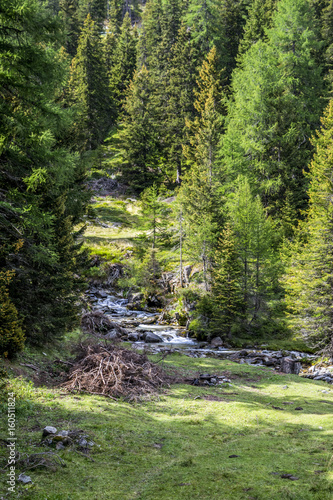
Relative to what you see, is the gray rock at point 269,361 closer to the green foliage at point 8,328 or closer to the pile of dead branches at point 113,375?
the pile of dead branches at point 113,375

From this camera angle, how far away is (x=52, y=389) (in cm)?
925

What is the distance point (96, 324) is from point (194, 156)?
28.4 metres

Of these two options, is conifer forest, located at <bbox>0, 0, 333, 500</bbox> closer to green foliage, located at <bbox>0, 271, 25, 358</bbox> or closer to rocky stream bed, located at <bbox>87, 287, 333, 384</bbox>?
green foliage, located at <bbox>0, 271, 25, 358</bbox>

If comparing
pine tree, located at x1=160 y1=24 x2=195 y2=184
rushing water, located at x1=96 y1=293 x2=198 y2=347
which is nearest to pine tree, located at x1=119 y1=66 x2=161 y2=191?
pine tree, located at x1=160 y1=24 x2=195 y2=184

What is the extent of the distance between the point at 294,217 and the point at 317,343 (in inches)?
601

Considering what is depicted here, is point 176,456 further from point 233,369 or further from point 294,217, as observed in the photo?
point 294,217

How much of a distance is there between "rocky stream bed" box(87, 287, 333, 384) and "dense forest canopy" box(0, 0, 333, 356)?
179cm

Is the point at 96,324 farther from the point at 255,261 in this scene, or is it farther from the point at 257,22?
the point at 257,22

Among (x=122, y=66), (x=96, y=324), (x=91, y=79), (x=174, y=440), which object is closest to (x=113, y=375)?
(x=174, y=440)

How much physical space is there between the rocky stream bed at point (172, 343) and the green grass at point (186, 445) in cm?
545

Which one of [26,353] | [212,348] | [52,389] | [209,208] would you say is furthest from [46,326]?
[209,208]

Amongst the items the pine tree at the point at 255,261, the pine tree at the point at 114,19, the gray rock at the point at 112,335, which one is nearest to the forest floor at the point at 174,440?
the gray rock at the point at 112,335

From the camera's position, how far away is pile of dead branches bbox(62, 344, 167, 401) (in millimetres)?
9734

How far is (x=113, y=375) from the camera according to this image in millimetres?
10227
